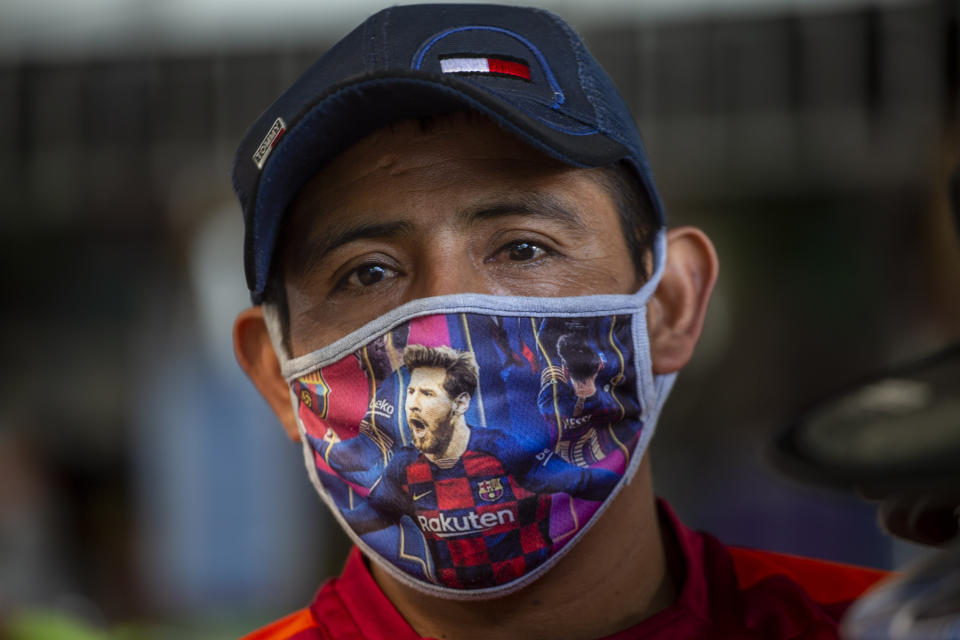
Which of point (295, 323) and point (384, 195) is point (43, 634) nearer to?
point (295, 323)

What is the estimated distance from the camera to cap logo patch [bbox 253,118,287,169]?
65.2 inches

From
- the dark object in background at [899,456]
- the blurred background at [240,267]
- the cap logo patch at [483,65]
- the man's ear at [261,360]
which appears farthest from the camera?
the blurred background at [240,267]

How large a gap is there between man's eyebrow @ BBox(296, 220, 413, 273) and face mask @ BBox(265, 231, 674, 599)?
5.5 inches

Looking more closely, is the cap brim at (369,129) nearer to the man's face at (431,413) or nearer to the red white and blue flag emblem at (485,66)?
the red white and blue flag emblem at (485,66)

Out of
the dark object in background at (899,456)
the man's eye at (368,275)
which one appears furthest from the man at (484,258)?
the dark object in background at (899,456)

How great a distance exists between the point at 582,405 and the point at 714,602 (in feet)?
1.51

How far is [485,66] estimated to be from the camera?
161 cm

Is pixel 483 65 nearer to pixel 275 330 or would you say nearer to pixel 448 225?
pixel 448 225

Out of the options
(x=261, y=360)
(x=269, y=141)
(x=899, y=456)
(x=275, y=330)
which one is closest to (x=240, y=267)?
(x=261, y=360)

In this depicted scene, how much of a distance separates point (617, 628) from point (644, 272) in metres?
0.59

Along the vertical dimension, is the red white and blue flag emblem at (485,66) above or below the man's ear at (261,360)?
above

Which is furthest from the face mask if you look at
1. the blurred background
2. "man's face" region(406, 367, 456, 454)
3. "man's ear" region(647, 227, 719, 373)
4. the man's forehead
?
the blurred background

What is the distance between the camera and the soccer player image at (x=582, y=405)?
5.06 feet

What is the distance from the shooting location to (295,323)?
5.78ft
